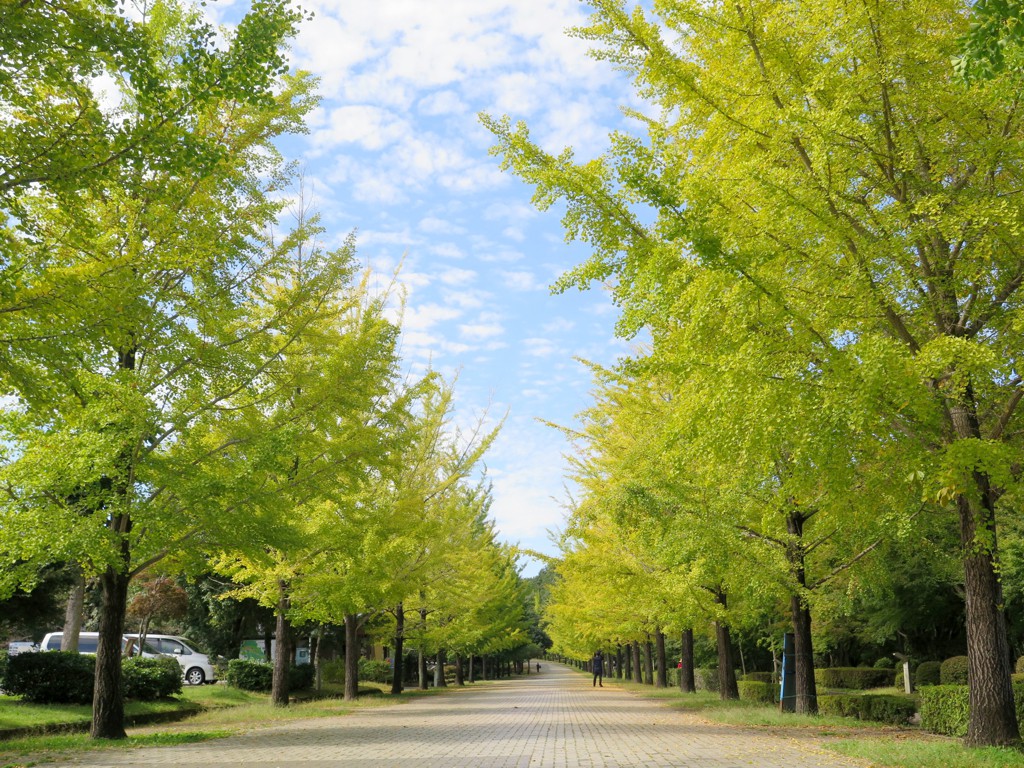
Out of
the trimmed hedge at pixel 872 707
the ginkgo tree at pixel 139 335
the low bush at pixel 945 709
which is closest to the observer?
the ginkgo tree at pixel 139 335

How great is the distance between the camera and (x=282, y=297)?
13602 mm

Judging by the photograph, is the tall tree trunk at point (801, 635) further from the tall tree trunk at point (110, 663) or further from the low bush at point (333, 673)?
the low bush at point (333, 673)

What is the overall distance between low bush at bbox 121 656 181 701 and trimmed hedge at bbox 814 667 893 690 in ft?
80.0

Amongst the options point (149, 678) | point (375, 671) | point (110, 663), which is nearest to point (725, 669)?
point (149, 678)

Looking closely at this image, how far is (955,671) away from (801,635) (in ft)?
39.7

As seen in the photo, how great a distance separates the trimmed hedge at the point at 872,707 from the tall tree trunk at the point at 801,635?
0.93 m

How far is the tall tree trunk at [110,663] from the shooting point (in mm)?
11883

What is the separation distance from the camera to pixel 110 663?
12.1m

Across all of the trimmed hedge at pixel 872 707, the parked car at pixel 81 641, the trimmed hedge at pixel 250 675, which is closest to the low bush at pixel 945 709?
the trimmed hedge at pixel 872 707

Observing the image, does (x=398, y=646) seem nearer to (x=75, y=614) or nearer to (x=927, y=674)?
(x=75, y=614)

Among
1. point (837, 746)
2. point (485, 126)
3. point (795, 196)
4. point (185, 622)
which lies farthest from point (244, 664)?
point (795, 196)

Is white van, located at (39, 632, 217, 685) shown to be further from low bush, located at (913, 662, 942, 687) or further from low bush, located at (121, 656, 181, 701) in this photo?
low bush, located at (913, 662, 942, 687)

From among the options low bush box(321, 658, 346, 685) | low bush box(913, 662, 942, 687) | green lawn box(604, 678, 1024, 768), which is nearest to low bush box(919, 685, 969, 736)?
green lawn box(604, 678, 1024, 768)

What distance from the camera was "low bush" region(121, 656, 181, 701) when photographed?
56.5 ft
